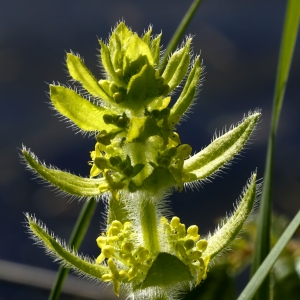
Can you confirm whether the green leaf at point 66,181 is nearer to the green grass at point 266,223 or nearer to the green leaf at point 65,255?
the green leaf at point 65,255

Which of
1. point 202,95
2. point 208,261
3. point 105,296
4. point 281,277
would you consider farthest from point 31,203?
point 208,261

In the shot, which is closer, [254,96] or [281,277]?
[281,277]

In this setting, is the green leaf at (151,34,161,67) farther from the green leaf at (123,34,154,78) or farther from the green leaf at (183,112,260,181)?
the green leaf at (183,112,260,181)

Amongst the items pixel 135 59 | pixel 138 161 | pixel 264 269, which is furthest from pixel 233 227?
pixel 135 59

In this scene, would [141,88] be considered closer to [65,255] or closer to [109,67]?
[109,67]

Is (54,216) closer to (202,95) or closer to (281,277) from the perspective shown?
(202,95)

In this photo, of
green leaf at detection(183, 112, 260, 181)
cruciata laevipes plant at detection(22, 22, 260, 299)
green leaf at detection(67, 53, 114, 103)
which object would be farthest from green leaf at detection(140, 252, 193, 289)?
green leaf at detection(67, 53, 114, 103)
